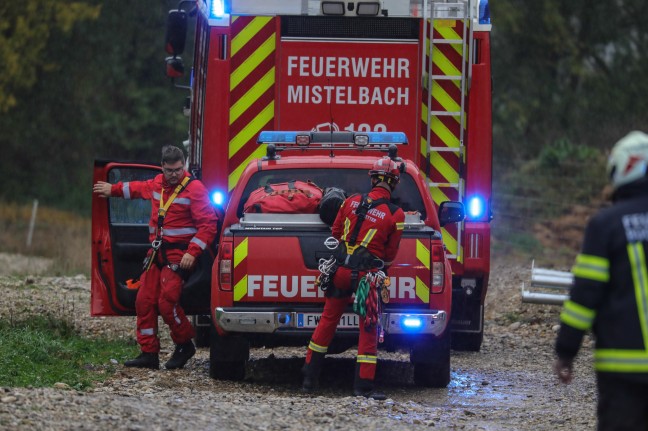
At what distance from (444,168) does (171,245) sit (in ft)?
8.67

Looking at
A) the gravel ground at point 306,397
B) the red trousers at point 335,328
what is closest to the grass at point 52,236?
the gravel ground at point 306,397

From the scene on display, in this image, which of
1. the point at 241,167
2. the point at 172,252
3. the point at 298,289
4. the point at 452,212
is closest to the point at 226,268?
the point at 298,289

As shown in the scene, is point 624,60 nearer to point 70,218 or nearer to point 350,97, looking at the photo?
point 70,218

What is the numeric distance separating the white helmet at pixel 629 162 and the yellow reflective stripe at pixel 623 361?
2.22 feet

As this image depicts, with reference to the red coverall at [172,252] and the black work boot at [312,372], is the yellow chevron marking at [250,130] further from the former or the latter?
the black work boot at [312,372]

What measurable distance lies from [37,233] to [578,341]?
23.3 meters

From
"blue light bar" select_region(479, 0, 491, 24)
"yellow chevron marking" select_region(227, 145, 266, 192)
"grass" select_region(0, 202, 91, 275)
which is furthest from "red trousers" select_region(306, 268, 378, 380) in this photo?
"grass" select_region(0, 202, 91, 275)

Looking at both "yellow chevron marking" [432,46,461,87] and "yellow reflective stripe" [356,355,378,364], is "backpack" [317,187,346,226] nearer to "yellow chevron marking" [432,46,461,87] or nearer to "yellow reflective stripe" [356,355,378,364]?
"yellow reflective stripe" [356,355,378,364]

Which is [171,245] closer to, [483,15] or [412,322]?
[412,322]

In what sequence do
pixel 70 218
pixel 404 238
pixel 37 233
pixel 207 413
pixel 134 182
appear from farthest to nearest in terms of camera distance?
1. pixel 70 218
2. pixel 37 233
3. pixel 134 182
4. pixel 404 238
5. pixel 207 413

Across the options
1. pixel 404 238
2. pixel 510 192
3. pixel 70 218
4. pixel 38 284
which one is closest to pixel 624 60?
pixel 510 192

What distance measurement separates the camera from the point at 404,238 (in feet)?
32.1

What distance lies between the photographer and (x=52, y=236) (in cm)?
2692

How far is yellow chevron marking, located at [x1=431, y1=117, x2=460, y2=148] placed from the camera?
1201cm
